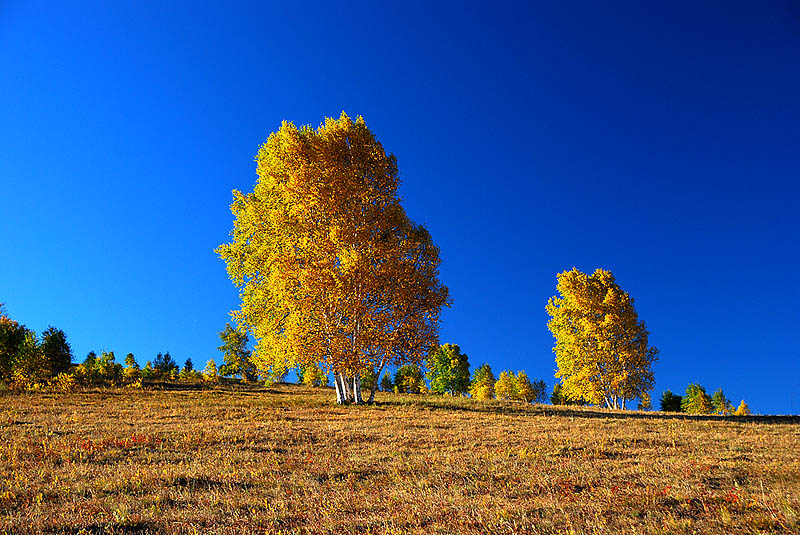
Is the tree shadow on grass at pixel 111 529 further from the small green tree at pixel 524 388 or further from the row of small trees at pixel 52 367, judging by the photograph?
the small green tree at pixel 524 388

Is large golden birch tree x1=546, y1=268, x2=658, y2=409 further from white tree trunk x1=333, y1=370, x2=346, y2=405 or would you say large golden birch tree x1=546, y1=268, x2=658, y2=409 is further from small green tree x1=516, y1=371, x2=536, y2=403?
small green tree x1=516, y1=371, x2=536, y2=403

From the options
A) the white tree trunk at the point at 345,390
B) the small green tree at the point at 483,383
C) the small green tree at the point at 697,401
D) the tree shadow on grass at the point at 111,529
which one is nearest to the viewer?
the tree shadow on grass at the point at 111,529

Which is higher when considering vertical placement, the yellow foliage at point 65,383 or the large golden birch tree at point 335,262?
the large golden birch tree at point 335,262

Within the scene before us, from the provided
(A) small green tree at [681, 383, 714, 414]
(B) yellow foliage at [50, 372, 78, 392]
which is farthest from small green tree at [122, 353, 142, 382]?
(A) small green tree at [681, 383, 714, 414]

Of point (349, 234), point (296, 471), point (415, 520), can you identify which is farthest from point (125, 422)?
point (415, 520)

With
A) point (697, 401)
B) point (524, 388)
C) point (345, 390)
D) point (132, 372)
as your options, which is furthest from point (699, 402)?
point (132, 372)

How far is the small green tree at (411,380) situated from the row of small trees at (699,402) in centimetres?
3646

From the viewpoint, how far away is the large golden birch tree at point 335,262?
23.7 metres

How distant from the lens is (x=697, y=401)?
65375 millimetres

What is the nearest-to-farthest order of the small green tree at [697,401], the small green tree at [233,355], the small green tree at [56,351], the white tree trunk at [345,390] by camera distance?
the white tree trunk at [345,390], the small green tree at [56,351], the small green tree at [233,355], the small green tree at [697,401]

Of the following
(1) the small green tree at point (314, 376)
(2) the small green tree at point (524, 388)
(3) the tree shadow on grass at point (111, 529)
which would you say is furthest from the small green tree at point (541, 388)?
Answer: (3) the tree shadow on grass at point (111, 529)

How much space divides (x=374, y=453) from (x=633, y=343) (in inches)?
1260

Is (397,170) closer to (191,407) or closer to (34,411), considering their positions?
(191,407)

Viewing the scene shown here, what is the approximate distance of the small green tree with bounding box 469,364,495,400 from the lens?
7094 centimetres
